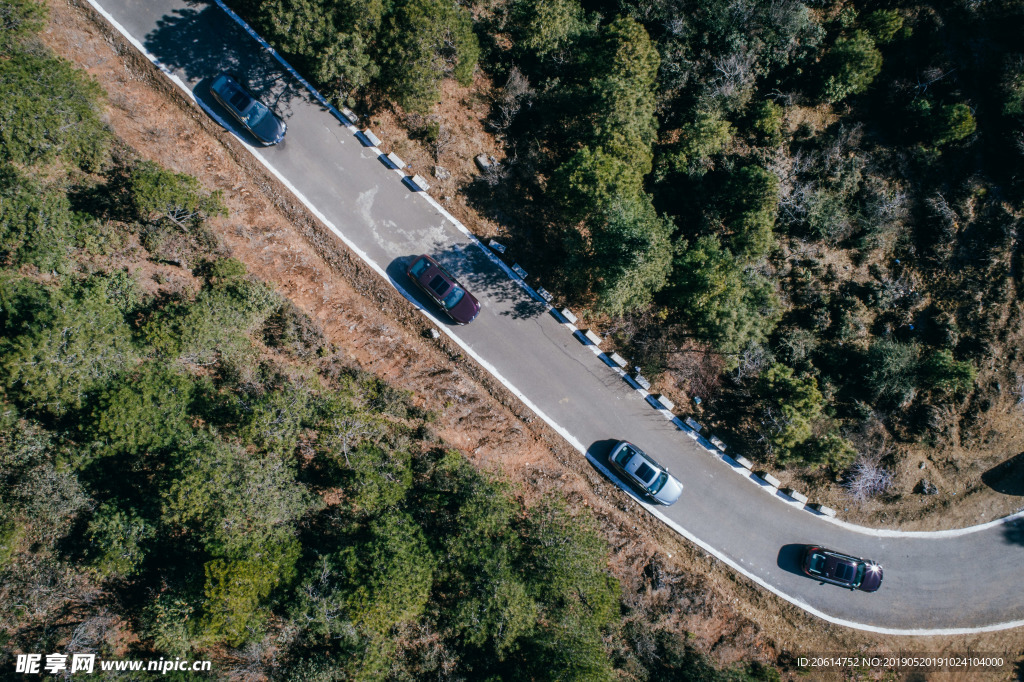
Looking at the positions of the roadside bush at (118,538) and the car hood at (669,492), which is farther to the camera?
the car hood at (669,492)

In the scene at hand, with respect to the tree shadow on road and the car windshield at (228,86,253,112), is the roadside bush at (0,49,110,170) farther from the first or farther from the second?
the tree shadow on road

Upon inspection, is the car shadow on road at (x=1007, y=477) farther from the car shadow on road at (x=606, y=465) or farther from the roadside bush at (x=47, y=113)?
the roadside bush at (x=47, y=113)

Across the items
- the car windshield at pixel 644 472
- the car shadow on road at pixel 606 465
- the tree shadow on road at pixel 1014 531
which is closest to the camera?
the car windshield at pixel 644 472

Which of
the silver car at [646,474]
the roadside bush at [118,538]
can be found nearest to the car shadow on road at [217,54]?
the roadside bush at [118,538]

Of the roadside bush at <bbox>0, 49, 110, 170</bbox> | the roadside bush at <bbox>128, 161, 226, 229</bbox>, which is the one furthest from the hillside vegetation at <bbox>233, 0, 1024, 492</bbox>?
the roadside bush at <bbox>0, 49, 110, 170</bbox>

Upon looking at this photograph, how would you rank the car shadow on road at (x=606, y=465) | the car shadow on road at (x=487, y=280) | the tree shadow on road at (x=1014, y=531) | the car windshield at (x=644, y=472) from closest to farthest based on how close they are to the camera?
the car windshield at (x=644, y=472)
the car shadow on road at (x=606, y=465)
the car shadow on road at (x=487, y=280)
the tree shadow on road at (x=1014, y=531)

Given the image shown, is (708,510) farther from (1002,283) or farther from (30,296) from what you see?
(30,296)

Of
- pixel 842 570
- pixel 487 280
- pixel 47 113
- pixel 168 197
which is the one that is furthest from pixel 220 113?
pixel 842 570

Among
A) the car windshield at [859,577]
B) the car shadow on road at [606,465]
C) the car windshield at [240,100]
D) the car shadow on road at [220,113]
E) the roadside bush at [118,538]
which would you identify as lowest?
the roadside bush at [118,538]
